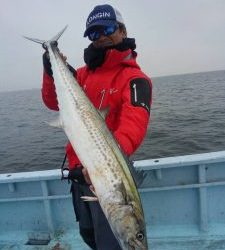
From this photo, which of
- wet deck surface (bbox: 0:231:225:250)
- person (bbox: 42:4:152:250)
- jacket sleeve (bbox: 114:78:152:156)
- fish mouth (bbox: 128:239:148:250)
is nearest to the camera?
fish mouth (bbox: 128:239:148:250)

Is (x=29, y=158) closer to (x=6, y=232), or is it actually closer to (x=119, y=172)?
(x=6, y=232)

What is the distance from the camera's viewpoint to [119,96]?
3174 mm

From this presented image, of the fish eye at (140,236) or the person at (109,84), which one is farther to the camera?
the person at (109,84)

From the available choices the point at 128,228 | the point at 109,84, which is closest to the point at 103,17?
the point at 109,84

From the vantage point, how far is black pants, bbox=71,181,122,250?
3.18 metres

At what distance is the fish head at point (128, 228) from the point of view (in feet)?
8.07

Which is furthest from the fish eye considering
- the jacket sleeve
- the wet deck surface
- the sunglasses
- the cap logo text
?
the wet deck surface

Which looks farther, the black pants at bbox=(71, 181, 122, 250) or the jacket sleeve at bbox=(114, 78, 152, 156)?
the black pants at bbox=(71, 181, 122, 250)

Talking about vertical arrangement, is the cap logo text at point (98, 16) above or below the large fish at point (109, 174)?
above

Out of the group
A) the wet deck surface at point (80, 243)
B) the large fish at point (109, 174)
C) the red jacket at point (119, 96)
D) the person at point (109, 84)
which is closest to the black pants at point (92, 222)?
the person at point (109, 84)

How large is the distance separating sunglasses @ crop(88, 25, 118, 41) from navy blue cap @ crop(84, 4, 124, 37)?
1.4 inches

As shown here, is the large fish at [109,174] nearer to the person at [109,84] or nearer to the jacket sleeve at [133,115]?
the jacket sleeve at [133,115]

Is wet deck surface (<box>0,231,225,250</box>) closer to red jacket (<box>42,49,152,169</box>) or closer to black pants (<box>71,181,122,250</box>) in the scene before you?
black pants (<box>71,181,122,250</box>)

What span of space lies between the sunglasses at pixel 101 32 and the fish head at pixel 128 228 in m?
1.60
